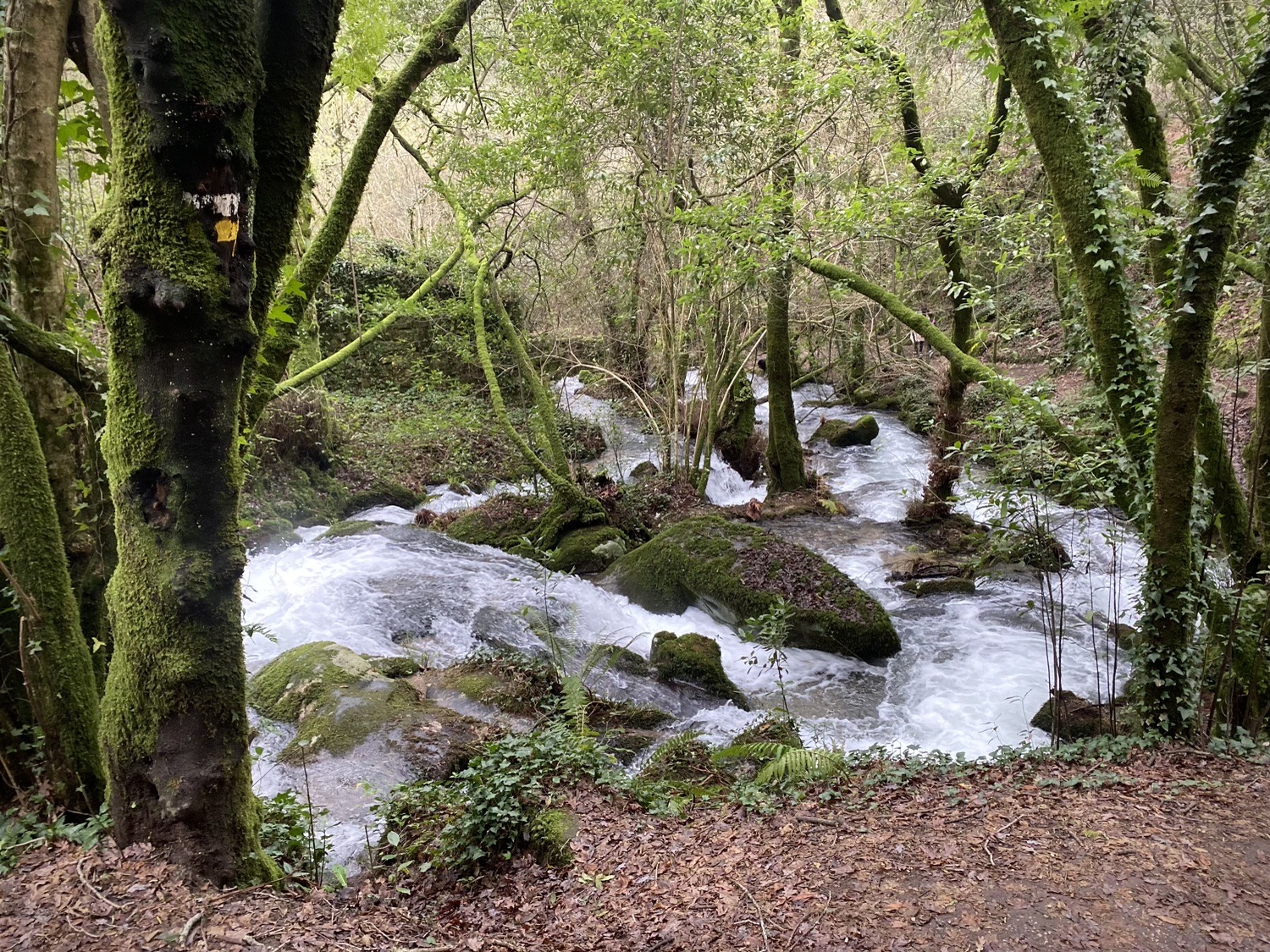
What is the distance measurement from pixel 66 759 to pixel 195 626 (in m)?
1.66

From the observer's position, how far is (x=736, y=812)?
179 inches

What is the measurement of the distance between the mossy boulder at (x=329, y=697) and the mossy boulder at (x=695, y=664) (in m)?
2.66

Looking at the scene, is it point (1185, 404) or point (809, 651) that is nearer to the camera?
point (1185, 404)

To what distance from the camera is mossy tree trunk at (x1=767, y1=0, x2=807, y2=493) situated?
331 inches

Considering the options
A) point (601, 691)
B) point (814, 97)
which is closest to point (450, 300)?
point (814, 97)

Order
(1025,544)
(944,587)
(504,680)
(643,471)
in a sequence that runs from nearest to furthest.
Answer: (1025,544) → (504,680) → (944,587) → (643,471)

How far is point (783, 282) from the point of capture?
34.7ft

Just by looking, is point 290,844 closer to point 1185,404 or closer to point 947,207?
point 1185,404

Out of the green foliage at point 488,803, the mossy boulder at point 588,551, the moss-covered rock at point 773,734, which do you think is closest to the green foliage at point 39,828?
the green foliage at point 488,803

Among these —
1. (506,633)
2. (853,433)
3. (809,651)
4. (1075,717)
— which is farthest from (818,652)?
(853,433)

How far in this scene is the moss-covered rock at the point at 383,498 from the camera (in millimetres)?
13508

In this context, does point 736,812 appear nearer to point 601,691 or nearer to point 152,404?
point 601,691

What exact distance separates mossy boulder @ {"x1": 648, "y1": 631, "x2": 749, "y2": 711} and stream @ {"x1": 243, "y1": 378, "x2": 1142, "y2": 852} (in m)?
0.21

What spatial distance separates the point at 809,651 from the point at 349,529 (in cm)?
763
